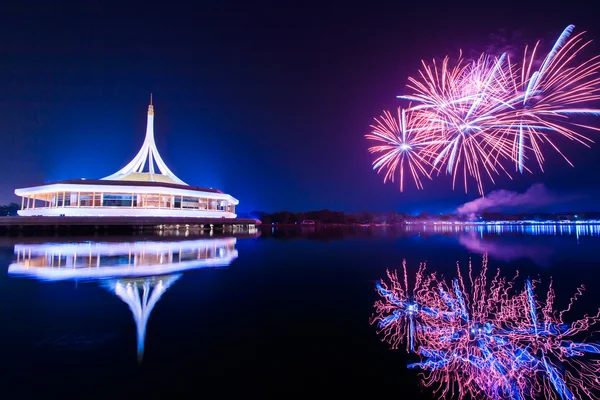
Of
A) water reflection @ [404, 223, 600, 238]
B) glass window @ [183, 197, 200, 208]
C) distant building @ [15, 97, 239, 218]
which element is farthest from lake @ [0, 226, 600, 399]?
water reflection @ [404, 223, 600, 238]

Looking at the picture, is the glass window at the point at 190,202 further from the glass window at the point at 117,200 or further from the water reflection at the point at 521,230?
the water reflection at the point at 521,230

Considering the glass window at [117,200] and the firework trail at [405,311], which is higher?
the glass window at [117,200]

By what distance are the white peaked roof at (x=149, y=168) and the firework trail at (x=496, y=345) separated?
148 feet

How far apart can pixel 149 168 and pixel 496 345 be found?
5062 cm

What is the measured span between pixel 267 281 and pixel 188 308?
301cm

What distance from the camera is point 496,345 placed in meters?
4.41

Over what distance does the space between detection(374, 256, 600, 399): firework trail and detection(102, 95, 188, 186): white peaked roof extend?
45.0m

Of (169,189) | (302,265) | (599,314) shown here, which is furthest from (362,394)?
(169,189)

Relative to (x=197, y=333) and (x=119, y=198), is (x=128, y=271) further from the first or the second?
(x=119, y=198)

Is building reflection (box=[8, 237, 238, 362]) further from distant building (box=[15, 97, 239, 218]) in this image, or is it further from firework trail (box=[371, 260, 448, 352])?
distant building (box=[15, 97, 239, 218])

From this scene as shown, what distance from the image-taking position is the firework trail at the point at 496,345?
354 centimetres

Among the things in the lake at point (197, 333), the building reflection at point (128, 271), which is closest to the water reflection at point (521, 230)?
the lake at point (197, 333)

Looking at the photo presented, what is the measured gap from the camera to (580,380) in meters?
3.72

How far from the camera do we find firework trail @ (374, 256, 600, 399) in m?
3.54
